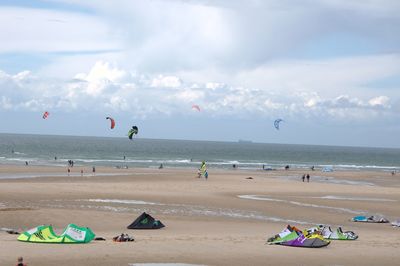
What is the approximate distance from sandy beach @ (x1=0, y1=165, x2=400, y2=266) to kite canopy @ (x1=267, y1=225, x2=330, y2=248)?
275mm

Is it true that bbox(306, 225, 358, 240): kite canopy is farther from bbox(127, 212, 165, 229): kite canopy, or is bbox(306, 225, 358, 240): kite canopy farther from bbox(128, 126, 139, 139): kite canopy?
bbox(128, 126, 139, 139): kite canopy

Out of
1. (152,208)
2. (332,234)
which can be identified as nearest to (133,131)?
(152,208)

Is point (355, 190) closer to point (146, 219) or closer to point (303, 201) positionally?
point (303, 201)

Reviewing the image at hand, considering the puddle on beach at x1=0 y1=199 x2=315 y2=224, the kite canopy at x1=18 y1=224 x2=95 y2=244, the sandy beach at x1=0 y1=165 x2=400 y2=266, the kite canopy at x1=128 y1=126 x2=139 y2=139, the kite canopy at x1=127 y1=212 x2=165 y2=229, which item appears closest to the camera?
the sandy beach at x1=0 y1=165 x2=400 y2=266

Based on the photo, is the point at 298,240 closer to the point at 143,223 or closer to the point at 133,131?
the point at 143,223

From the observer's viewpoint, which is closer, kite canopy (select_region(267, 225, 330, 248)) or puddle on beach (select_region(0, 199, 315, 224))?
kite canopy (select_region(267, 225, 330, 248))

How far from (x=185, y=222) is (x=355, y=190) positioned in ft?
68.3

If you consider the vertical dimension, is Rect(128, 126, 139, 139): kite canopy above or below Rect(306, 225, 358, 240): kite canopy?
above

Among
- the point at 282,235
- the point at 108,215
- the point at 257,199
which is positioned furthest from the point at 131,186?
the point at 282,235

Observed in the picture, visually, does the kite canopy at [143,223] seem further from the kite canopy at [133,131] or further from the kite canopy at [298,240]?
the kite canopy at [133,131]

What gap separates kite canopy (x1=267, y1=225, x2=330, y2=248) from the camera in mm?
16203

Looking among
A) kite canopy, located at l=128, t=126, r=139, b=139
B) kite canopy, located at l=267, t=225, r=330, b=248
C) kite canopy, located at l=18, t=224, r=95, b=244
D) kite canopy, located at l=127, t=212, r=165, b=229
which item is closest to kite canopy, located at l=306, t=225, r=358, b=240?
kite canopy, located at l=267, t=225, r=330, b=248

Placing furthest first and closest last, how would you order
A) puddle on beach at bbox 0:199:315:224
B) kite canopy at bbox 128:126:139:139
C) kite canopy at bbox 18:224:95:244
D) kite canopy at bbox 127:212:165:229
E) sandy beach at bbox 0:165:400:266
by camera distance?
1. kite canopy at bbox 128:126:139:139
2. puddle on beach at bbox 0:199:315:224
3. kite canopy at bbox 127:212:165:229
4. kite canopy at bbox 18:224:95:244
5. sandy beach at bbox 0:165:400:266

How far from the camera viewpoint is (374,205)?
3012cm
